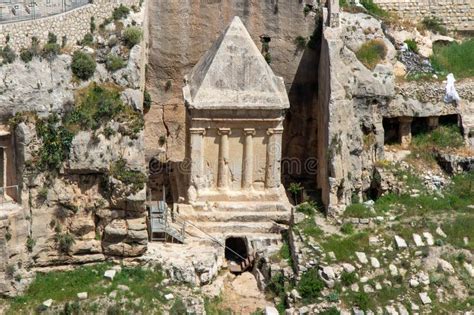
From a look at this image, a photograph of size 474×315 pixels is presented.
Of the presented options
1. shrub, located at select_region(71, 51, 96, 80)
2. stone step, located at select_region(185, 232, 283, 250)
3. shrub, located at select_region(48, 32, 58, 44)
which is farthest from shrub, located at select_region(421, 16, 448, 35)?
shrub, located at select_region(48, 32, 58, 44)

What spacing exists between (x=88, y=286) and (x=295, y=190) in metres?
8.25

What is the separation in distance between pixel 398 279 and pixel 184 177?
8450mm

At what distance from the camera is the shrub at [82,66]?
3698 cm

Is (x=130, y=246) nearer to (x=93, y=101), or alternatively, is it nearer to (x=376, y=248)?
(x=93, y=101)

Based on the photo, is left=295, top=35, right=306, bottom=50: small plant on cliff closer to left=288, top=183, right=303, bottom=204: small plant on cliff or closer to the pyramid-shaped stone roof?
the pyramid-shaped stone roof

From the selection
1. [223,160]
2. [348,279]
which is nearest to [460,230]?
[348,279]

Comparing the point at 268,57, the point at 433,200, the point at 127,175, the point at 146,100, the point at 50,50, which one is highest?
the point at 50,50

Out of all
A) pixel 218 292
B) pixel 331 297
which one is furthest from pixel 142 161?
pixel 331 297

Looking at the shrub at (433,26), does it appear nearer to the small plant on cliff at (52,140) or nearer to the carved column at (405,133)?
the carved column at (405,133)

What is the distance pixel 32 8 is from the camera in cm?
3809

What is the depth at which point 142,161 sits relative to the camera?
37.0 metres

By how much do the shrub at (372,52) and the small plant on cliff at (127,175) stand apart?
9247mm

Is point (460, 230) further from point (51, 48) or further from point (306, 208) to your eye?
point (51, 48)

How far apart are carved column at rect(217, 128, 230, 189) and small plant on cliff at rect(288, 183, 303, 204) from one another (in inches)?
88.0
